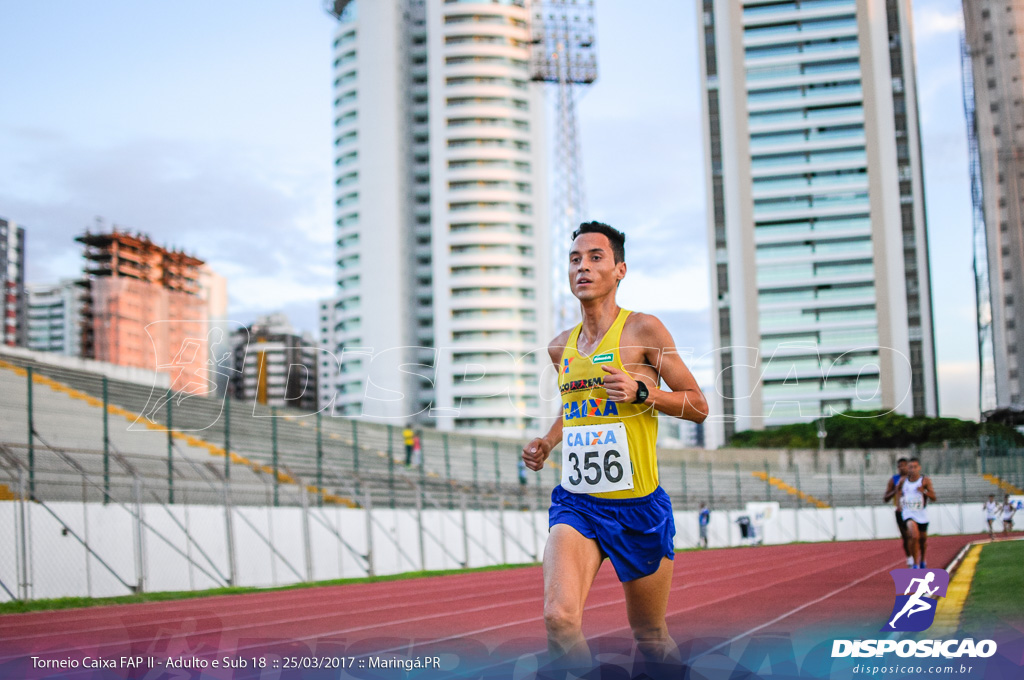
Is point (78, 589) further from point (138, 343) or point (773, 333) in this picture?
point (138, 343)

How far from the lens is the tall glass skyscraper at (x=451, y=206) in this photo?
102 m

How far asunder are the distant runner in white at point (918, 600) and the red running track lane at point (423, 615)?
0.75 m

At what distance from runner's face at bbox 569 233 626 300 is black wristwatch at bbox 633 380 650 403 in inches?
22.8

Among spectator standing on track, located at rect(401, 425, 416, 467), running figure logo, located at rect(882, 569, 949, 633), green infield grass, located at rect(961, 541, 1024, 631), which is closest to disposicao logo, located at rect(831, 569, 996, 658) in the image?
running figure logo, located at rect(882, 569, 949, 633)

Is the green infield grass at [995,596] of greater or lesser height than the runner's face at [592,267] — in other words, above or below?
below

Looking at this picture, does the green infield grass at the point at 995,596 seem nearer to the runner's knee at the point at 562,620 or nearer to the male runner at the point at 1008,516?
the runner's knee at the point at 562,620

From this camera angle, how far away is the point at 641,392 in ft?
15.5

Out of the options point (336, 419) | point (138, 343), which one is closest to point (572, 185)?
point (336, 419)

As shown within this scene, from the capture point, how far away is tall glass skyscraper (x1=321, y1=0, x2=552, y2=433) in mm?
101875

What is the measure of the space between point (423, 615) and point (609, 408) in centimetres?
→ 800

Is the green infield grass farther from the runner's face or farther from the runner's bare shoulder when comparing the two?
the runner's face

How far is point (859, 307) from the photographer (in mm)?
100500

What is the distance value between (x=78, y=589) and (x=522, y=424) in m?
84.5

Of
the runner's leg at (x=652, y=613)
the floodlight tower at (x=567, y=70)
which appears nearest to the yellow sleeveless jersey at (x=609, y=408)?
the runner's leg at (x=652, y=613)
